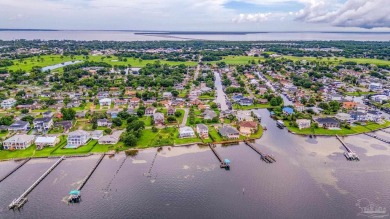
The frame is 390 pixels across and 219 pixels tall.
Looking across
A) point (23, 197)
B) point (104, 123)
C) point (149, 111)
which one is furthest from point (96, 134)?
point (23, 197)

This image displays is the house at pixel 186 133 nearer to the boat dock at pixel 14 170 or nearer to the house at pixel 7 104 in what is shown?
the boat dock at pixel 14 170

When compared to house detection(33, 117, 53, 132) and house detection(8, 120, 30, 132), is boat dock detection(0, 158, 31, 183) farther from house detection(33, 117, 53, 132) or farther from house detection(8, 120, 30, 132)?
house detection(8, 120, 30, 132)

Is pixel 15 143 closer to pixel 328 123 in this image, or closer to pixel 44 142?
pixel 44 142

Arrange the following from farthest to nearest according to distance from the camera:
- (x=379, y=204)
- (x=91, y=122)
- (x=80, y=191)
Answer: (x=91, y=122) < (x=80, y=191) < (x=379, y=204)

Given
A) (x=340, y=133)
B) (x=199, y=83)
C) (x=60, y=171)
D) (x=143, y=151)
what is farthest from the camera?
(x=199, y=83)

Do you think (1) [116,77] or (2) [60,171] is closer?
(2) [60,171]

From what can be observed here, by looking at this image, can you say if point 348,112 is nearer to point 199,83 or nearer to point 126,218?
point 199,83

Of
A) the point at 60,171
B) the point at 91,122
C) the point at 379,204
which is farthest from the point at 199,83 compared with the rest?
the point at 379,204
